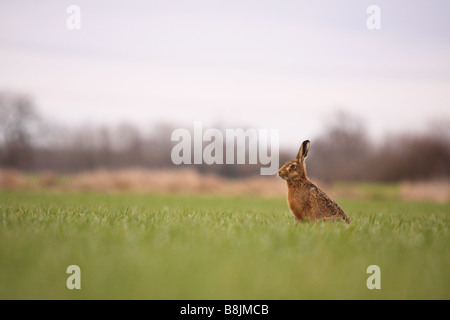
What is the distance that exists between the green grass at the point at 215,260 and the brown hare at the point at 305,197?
1.34 ft

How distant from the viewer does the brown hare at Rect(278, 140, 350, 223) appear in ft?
21.8

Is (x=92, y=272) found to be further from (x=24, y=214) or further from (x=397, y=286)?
(x=24, y=214)

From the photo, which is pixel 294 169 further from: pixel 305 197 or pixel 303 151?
pixel 305 197

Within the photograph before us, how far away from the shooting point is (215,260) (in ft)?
14.5

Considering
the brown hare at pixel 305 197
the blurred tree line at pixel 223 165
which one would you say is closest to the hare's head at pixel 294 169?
the brown hare at pixel 305 197

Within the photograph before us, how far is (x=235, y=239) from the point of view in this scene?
17.7 feet

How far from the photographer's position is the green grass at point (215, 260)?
3.80m

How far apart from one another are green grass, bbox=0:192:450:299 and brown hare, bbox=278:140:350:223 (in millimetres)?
409

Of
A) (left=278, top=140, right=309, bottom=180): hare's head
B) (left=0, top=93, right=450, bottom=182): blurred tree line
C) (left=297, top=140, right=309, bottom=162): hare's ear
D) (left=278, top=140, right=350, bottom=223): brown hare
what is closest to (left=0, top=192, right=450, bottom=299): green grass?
(left=278, top=140, right=350, bottom=223): brown hare

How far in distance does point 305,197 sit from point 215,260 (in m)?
2.73

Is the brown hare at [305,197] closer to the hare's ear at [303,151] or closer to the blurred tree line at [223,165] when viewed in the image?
the hare's ear at [303,151]

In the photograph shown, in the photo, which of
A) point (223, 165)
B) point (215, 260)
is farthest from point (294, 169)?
point (223, 165)
